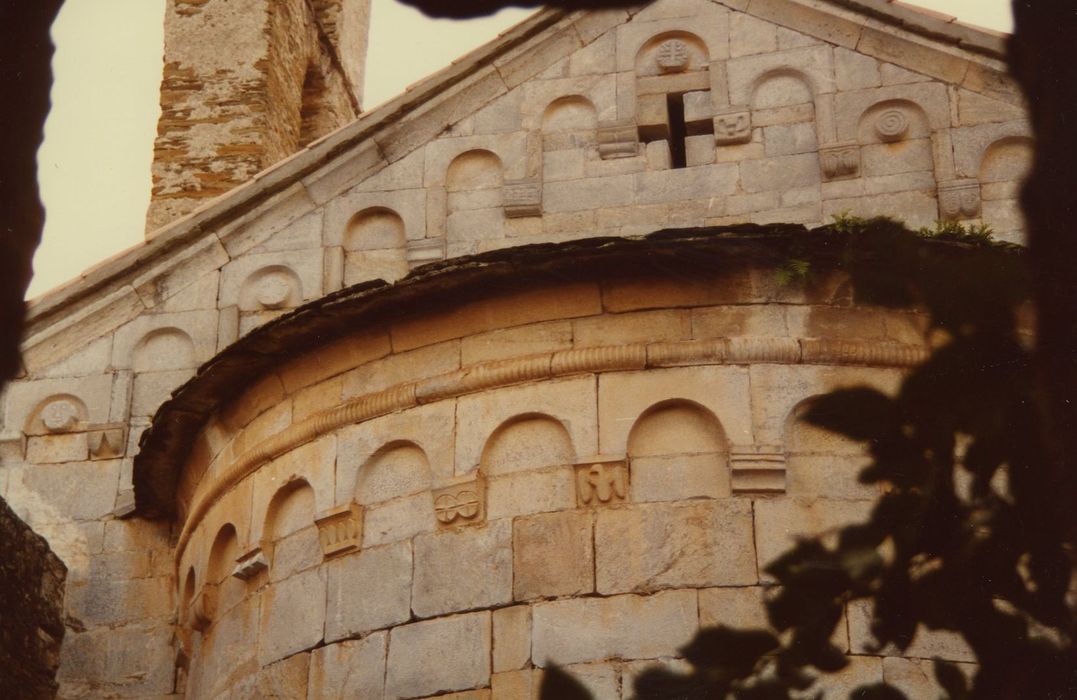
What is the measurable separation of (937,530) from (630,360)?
12.8ft

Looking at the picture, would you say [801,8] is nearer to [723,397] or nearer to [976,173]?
[976,173]

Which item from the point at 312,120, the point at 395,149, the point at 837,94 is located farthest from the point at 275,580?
the point at 312,120

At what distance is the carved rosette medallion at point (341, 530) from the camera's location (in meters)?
7.39

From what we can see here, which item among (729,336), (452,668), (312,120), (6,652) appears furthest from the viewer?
(312,120)

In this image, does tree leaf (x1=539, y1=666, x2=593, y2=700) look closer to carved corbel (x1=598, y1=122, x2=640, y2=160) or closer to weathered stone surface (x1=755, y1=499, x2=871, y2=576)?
weathered stone surface (x1=755, y1=499, x2=871, y2=576)

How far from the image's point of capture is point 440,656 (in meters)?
6.86

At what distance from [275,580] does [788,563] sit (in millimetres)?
4689

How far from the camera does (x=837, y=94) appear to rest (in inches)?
357

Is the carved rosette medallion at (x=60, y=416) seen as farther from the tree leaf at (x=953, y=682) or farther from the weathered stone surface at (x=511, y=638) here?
the tree leaf at (x=953, y=682)

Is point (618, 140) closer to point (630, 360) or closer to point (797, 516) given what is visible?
point (630, 360)

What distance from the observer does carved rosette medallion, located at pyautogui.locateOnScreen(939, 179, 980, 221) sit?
28.0 ft

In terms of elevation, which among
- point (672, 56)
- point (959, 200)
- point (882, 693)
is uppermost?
point (672, 56)

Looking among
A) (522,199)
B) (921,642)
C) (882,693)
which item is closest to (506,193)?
(522,199)

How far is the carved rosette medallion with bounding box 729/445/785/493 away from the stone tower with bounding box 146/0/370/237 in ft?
22.8
